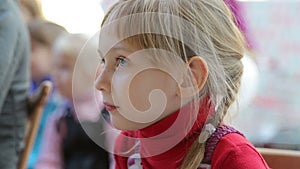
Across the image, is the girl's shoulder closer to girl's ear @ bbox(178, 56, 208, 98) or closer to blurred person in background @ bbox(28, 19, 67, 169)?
girl's ear @ bbox(178, 56, 208, 98)

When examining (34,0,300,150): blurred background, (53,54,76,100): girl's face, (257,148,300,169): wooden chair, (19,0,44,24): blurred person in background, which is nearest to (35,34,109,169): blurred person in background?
(53,54,76,100): girl's face

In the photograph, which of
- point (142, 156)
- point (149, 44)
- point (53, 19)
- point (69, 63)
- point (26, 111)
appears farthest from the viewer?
point (53, 19)

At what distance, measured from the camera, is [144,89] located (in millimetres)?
646

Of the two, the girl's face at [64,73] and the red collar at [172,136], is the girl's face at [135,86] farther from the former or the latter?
the girl's face at [64,73]

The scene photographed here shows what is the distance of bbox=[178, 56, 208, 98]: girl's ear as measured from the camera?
0.64 meters

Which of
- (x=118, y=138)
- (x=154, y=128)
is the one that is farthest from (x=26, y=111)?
(x=154, y=128)

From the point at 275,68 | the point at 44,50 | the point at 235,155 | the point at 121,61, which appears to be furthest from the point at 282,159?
the point at 44,50

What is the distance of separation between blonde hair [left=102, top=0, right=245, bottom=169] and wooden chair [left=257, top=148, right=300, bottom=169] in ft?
0.58

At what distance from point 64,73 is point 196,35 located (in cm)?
101

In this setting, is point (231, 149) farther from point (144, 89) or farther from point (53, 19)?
point (53, 19)

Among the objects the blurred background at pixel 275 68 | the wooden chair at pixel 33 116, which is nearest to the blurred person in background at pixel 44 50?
the blurred background at pixel 275 68

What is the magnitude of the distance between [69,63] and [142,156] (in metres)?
0.90

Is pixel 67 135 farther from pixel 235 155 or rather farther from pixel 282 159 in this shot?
pixel 235 155

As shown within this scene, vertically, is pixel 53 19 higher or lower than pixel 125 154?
higher
